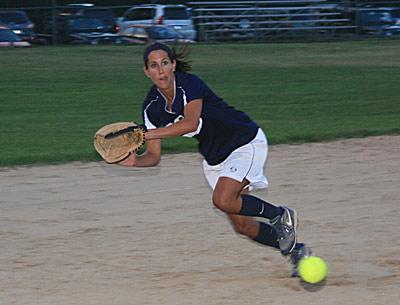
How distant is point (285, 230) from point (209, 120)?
0.91 meters

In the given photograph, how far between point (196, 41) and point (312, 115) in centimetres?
1722

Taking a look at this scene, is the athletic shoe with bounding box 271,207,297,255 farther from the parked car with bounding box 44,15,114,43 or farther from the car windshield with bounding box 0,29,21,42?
the parked car with bounding box 44,15,114,43

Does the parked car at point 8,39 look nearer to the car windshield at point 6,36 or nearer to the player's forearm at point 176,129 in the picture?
the car windshield at point 6,36

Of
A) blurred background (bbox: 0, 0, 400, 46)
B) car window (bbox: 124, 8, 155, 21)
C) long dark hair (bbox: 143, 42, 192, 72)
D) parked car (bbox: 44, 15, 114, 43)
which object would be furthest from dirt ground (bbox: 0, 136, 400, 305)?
car window (bbox: 124, 8, 155, 21)

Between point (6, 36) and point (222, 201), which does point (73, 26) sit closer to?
point (6, 36)

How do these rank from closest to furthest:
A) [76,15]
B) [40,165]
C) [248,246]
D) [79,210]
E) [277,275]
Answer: [277,275], [248,246], [79,210], [40,165], [76,15]

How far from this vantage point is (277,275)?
22.1 feet

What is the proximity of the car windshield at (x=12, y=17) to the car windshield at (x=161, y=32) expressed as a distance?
14.9 feet

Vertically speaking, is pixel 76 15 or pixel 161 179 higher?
pixel 161 179

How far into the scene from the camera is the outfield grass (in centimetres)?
1364

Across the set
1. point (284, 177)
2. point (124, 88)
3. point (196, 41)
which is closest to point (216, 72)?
point (124, 88)

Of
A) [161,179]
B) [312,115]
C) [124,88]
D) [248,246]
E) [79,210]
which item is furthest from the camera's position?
[124,88]

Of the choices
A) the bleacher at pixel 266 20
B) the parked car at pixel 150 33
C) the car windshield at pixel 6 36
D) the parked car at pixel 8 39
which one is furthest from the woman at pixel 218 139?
the bleacher at pixel 266 20

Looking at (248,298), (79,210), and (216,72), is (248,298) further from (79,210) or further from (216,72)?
(216,72)
